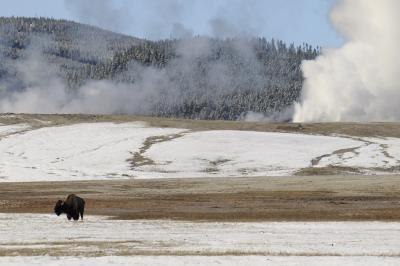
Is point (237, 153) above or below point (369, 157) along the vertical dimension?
below

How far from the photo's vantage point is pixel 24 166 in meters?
123

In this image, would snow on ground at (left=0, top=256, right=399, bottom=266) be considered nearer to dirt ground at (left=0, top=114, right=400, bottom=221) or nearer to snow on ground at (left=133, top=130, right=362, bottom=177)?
dirt ground at (left=0, top=114, right=400, bottom=221)

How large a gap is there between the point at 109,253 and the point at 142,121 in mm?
164243

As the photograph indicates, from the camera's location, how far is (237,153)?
137875 mm

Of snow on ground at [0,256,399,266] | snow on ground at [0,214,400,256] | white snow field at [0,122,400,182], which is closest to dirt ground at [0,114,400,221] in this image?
snow on ground at [0,214,400,256]

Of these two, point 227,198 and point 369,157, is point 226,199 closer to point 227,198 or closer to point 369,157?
point 227,198

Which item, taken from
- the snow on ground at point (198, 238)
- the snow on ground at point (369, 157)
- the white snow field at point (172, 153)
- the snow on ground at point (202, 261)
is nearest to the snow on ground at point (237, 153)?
the white snow field at point (172, 153)

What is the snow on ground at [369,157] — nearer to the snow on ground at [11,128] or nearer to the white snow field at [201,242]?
the snow on ground at [11,128]

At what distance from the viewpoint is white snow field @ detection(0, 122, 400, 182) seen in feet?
396

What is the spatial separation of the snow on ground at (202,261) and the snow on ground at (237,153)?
298 ft

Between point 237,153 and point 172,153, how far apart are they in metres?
12.7

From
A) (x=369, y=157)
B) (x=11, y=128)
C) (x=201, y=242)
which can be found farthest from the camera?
(x=11, y=128)

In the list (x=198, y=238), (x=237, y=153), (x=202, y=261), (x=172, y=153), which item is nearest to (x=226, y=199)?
(x=198, y=238)

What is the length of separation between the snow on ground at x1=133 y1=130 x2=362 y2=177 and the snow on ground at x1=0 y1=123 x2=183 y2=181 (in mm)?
7237
